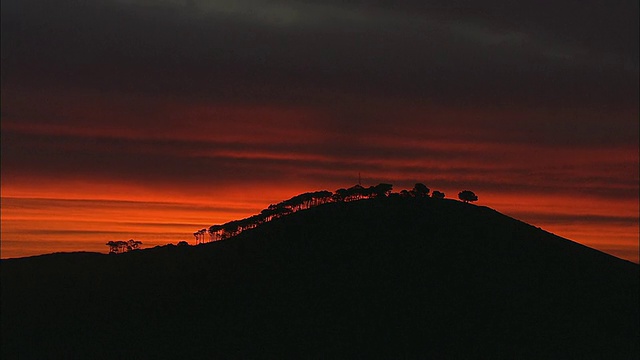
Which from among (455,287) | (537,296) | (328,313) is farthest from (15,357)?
(537,296)

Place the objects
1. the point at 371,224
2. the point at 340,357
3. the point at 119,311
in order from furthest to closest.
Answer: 1. the point at 371,224
2. the point at 119,311
3. the point at 340,357

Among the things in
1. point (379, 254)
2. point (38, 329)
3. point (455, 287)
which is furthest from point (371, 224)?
point (38, 329)

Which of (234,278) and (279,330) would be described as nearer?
(279,330)

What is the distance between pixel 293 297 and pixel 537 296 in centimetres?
4917

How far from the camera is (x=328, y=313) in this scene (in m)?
160

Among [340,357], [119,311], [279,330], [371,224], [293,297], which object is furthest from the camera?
[371,224]

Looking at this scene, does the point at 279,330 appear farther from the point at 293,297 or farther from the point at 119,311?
the point at 119,311

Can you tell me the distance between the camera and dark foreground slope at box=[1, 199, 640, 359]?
497 feet

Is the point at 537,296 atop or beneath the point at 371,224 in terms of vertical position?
beneath

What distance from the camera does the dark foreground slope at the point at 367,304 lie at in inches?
5965

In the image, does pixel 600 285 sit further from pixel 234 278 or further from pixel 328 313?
pixel 234 278

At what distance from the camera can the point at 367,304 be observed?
164 meters

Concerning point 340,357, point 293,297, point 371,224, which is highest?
point 371,224

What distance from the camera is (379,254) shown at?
598 ft
